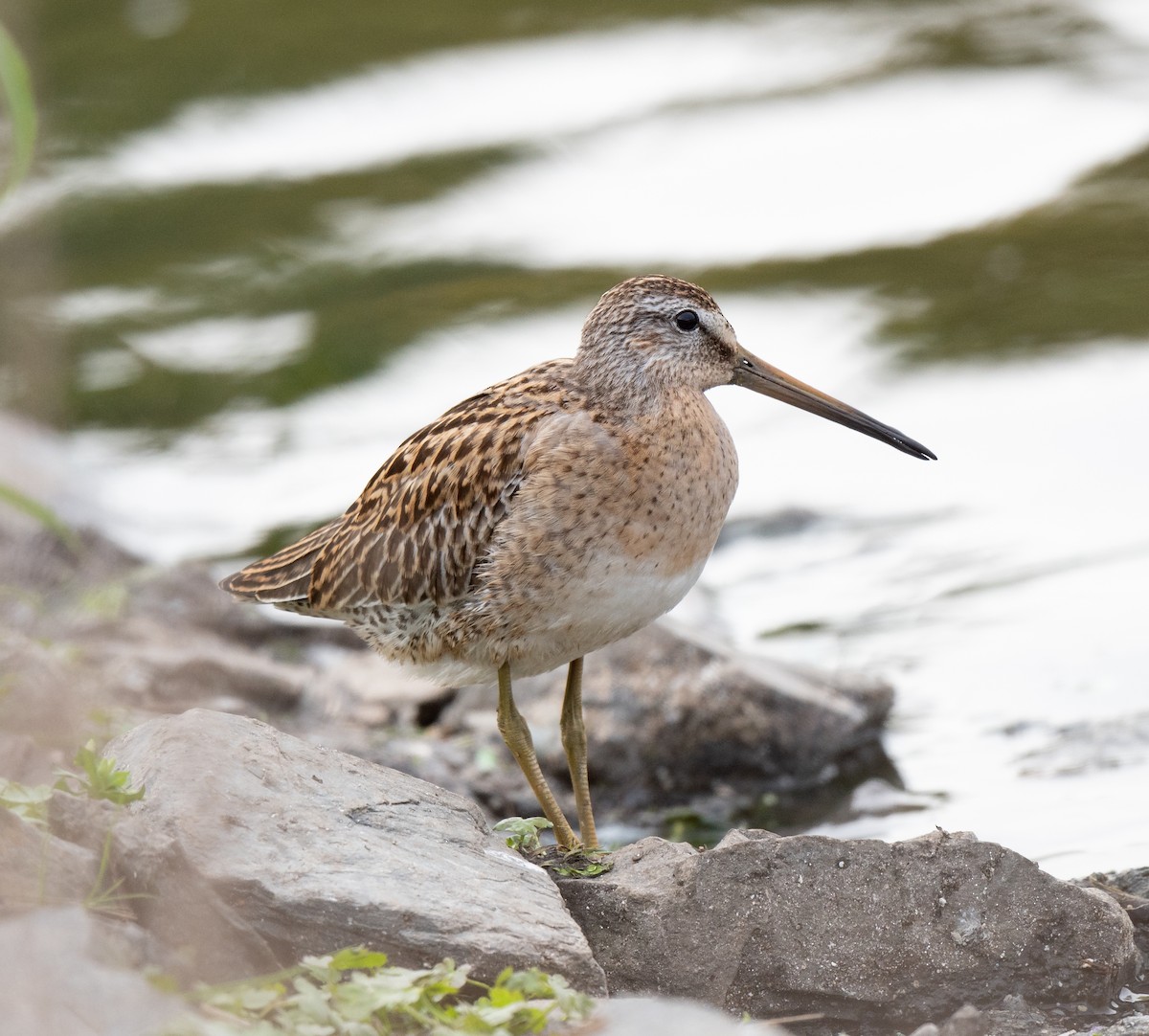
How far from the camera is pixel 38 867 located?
3959 mm

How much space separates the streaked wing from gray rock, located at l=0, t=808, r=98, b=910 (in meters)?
1.96

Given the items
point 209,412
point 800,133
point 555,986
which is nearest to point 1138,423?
point 800,133

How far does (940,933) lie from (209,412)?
814 centimetres

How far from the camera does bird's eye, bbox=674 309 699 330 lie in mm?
6012

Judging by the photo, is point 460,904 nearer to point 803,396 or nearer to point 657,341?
point 657,341

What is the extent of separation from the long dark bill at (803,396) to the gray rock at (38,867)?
296 centimetres

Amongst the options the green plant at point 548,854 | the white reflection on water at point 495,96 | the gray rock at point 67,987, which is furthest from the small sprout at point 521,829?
the white reflection on water at point 495,96

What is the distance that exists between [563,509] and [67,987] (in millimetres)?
2474

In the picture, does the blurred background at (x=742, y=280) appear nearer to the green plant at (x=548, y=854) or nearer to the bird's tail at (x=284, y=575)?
the bird's tail at (x=284, y=575)

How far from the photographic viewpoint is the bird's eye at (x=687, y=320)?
19.7ft

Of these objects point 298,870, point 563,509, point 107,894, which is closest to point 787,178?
point 563,509

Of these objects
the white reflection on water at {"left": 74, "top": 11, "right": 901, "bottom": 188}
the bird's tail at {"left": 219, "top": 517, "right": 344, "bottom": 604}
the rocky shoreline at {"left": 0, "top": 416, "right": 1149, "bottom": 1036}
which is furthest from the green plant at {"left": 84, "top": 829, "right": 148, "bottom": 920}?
the white reflection on water at {"left": 74, "top": 11, "right": 901, "bottom": 188}

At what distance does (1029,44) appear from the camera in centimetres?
1470

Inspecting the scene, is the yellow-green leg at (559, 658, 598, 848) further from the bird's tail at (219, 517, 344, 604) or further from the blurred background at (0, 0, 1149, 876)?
the blurred background at (0, 0, 1149, 876)
